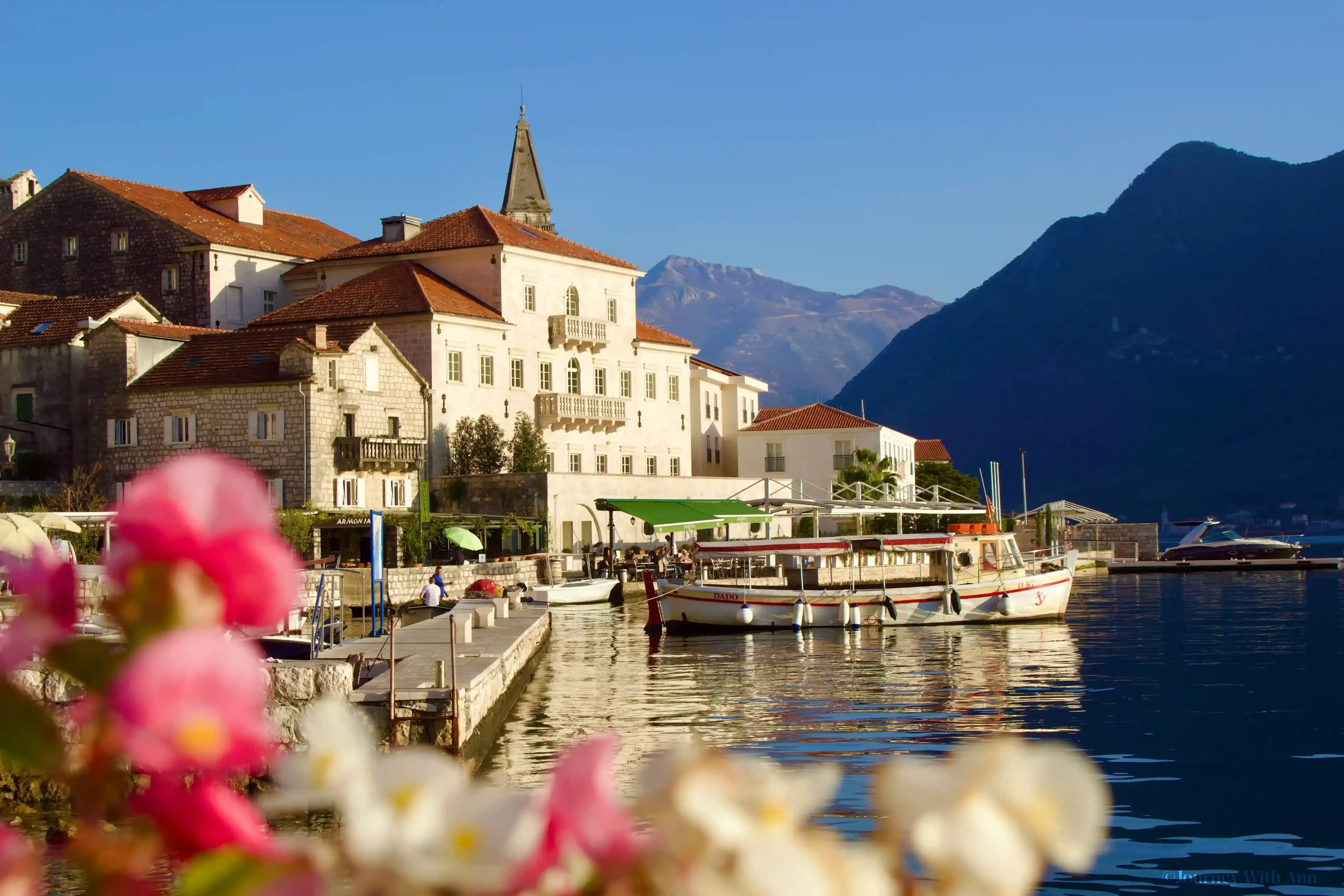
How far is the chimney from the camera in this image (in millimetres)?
66000

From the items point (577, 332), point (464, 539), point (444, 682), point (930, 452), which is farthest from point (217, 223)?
point (930, 452)

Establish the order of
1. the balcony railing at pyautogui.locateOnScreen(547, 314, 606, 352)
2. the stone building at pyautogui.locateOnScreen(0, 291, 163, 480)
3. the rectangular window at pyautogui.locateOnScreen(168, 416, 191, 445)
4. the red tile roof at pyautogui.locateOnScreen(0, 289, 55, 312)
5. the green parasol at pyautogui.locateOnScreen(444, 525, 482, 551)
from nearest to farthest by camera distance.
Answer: the green parasol at pyautogui.locateOnScreen(444, 525, 482, 551) → the rectangular window at pyautogui.locateOnScreen(168, 416, 191, 445) → the stone building at pyautogui.locateOnScreen(0, 291, 163, 480) → the red tile roof at pyautogui.locateOnScreen(0, 289, 55, 312) → the balcony railing at pyautogui.locateOnScreen(547, 314, 606, 352)

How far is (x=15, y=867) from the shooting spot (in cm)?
129

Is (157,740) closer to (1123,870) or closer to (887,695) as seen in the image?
(1123,870)

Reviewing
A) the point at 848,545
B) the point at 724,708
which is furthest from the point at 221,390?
the point at 724,708

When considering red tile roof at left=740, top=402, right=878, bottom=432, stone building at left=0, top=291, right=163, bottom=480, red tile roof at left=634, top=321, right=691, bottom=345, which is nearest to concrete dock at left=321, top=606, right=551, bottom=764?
stone building at left=0, top=291, right=163, bottom=480

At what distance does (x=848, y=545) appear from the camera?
40.5 m

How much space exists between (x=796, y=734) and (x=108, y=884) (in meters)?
19.0

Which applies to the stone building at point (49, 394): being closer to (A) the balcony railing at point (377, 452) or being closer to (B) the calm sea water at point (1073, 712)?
(A) the balcony railing at point (377, 452)

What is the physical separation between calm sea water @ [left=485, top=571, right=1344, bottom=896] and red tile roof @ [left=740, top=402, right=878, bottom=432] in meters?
34.0

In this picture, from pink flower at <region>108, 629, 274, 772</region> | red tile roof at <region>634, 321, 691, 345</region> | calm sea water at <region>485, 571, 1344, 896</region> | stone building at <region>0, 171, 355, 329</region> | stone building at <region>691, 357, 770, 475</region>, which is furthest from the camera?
stone building at <region>691, 357, 770, 475</region>

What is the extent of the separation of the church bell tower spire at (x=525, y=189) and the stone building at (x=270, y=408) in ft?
149

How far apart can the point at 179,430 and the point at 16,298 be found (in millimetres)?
12504

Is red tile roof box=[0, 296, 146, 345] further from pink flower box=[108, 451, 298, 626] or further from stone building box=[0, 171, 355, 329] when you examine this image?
pink flower box=[108, 451, 298, 626]
